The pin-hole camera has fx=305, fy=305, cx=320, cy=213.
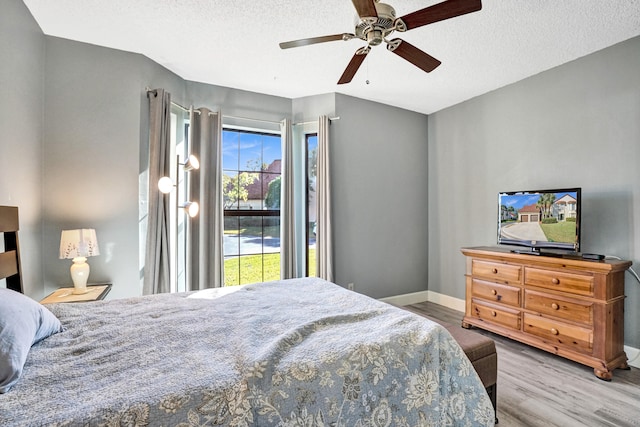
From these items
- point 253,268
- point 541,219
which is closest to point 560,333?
point 541,219

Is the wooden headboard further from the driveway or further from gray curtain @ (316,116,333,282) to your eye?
gray curtain @ (316,116,333,282)

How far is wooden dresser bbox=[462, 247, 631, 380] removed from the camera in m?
2.34

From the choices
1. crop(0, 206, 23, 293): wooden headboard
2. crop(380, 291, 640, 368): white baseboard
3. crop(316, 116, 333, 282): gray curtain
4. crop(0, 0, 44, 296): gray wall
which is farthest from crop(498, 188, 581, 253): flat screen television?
crop(0, 0, 44, 296): gray wall

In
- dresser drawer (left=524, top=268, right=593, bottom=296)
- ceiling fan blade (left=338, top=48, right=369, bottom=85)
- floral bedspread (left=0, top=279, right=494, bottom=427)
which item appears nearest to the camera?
floral bedspread (left=0, top=279, right=494, bottom=427)

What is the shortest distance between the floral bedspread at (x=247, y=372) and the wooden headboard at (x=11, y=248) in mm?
398

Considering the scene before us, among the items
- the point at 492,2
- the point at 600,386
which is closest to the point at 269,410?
the point at 600,386

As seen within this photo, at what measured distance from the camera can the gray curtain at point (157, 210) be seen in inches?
114

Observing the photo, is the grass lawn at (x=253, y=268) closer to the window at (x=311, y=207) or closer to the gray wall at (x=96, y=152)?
the window at (x=311, y=207)

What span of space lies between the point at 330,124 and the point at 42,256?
10.3 ft

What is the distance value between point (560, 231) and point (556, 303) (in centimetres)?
63

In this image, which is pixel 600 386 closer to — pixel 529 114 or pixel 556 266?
pixel 556 266

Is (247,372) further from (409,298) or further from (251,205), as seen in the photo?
(409,298)

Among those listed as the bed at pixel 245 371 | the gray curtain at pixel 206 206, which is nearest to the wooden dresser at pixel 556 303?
the bed at pixel 245 371

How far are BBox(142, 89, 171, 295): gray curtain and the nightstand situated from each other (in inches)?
16.3
